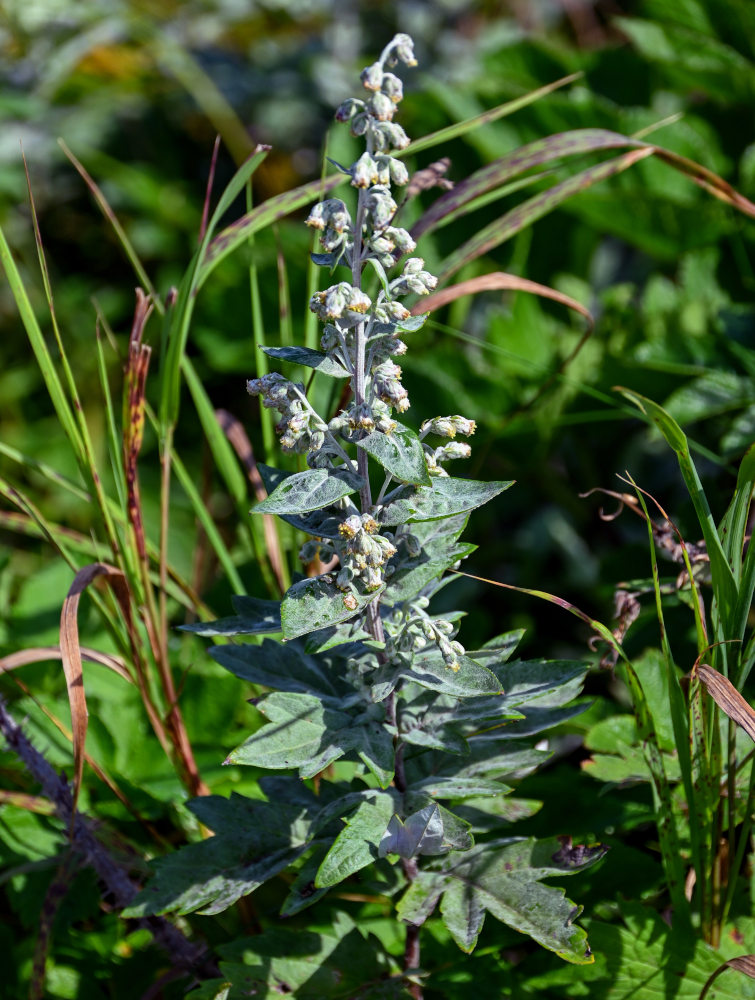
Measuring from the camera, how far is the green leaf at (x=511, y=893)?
932mm

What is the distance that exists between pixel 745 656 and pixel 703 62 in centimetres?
181

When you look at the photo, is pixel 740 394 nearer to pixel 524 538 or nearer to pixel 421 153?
pixel 524 538

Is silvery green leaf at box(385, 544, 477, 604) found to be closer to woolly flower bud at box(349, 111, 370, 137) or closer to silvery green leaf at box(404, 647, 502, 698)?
silvery green leaf at box(404, 647, 502, 698)

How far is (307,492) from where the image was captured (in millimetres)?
849

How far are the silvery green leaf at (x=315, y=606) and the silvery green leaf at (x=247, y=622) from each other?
94 mm

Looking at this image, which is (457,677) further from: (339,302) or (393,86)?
(393,86)

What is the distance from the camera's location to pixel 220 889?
0.99m

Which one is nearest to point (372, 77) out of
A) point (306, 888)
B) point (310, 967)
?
point (306, 888)

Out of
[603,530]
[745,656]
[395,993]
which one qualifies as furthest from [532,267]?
[395,993]

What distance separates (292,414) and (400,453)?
0.38ft

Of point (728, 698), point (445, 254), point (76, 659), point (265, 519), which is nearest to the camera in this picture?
point (728, 698)

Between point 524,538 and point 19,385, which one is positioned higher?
point 19,385

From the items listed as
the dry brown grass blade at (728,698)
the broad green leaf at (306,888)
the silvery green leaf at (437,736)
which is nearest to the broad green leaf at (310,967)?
the broad green leaf at (306,888)

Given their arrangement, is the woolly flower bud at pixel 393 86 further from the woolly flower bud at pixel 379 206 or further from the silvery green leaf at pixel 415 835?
the silvery green leaf at pixel 415 835
